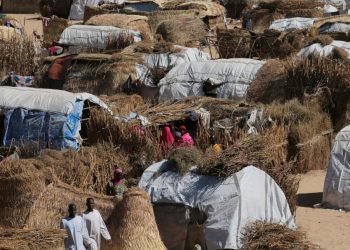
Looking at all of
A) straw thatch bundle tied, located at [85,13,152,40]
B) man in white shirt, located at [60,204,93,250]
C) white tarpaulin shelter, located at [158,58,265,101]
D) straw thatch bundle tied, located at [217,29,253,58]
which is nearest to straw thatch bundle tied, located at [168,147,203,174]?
man in white shirt, located at [60,204,93,250]

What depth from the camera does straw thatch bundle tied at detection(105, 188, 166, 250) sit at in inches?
505

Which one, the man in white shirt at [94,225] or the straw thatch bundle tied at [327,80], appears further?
the straw thatch bundle tied at [327,80]

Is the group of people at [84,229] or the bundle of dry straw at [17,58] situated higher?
the group of people at [84,229]

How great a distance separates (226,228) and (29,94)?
24.9ft

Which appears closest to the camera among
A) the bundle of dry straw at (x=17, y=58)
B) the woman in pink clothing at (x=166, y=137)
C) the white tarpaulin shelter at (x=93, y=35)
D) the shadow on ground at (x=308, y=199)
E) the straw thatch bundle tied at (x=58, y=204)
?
the straw thatch bundle tied at (x=58, y=204)

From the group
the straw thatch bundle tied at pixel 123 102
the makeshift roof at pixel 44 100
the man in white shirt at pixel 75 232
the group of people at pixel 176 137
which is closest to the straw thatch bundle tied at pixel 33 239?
the man in white shirt at pixel 75 232

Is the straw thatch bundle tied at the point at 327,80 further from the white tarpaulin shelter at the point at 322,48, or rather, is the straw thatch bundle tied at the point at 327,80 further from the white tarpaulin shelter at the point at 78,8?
the white tarpaulin shelter at the point at 78,8

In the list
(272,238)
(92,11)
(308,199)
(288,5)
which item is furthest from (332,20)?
(272,238)

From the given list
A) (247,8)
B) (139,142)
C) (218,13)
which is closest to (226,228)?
(139,142)

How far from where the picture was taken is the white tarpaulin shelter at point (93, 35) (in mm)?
28750

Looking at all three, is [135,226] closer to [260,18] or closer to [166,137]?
[166,137]

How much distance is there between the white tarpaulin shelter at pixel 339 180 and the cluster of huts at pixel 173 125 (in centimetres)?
2

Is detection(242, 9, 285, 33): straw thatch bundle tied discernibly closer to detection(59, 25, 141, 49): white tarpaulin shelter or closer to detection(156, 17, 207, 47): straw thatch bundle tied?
detection(156, 17, 207, 47): straw thatch bundle tied

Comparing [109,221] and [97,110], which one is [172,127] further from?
[109,221]
